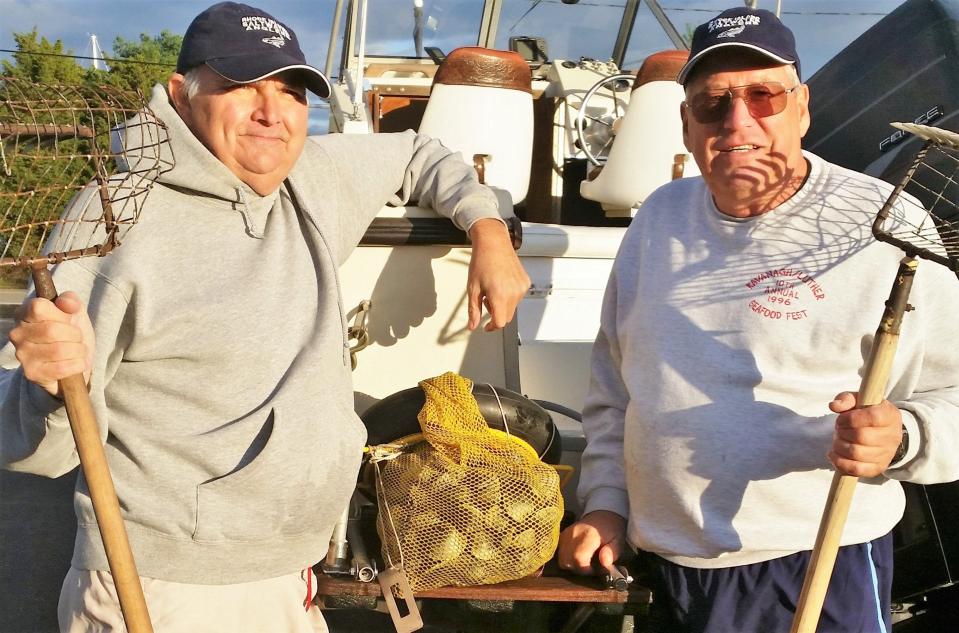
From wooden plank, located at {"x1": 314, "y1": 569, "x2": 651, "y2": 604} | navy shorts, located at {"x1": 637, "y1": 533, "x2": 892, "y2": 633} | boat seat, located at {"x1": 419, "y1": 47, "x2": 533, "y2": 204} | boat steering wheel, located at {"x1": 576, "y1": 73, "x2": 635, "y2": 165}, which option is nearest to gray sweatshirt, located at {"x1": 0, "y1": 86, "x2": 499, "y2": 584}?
wooden plank, located at {"x1": 314, "y1": 569, "x2": 651, "y2": 604}

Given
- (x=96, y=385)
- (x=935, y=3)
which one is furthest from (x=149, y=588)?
(x=935, y=3)

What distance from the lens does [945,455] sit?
1.85 m

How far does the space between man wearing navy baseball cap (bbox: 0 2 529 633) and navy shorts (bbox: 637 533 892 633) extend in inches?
34.2

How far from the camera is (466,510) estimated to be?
7.00 ft

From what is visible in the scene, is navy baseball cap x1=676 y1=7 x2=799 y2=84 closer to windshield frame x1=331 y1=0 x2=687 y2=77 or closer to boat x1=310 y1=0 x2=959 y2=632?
boat x1=310 y1=0 x2=959 y2=632

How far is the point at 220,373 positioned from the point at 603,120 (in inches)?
161

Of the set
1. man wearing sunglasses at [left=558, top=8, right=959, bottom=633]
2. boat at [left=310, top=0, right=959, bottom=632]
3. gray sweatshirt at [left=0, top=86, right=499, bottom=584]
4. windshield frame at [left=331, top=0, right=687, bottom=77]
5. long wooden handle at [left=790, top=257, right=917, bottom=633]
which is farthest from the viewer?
windshield frame at [left=331, top=0, right=687, bottom=77]

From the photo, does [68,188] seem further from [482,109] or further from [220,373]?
[482,109]

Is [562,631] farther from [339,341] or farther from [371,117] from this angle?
[371,117]

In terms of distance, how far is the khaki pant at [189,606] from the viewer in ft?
6.14

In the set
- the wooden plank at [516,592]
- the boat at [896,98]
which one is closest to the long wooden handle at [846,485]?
the wooden plank at [516,592]

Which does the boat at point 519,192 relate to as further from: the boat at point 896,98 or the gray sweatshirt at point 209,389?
the boat at point 896,98

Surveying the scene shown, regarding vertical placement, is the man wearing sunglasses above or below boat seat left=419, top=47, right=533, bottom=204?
below

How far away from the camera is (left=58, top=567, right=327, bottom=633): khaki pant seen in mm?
1872
